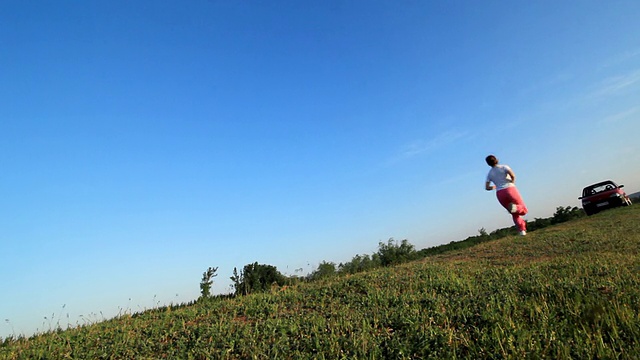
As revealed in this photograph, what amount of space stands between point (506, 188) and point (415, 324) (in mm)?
7024

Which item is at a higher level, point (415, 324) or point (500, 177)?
point (500, 177)

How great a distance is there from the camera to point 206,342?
4258 mm

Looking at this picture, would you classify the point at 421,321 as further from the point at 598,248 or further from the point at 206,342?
the point at 598,248

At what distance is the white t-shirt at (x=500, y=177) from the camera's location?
9.57 metres

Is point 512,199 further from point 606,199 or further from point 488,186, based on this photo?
point 606,199

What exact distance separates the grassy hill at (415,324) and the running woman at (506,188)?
2711 mm

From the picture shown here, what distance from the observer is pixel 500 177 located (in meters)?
9.66

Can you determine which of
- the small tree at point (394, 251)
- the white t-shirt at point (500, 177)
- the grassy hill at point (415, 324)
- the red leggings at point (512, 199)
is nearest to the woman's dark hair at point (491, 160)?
the white t-shirt at point (500, 177)

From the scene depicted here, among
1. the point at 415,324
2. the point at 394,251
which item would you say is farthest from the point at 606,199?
the point at 415,324

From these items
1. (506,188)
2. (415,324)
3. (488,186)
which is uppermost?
(488,186)

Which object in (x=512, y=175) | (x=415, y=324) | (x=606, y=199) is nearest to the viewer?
(x=415, y=324)

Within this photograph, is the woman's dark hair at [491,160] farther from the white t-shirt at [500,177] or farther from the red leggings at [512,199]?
the red leggings at [512,199]

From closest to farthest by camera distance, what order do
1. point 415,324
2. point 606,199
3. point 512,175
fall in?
point 415,324 < point 512,175 < point 606,199

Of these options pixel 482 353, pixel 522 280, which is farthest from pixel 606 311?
pixel 522 280
